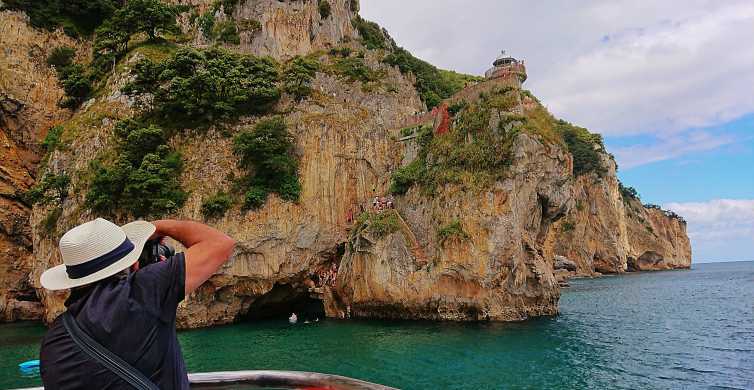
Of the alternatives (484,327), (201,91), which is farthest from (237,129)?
(484,327)

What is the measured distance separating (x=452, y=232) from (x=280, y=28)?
24422 millimetres

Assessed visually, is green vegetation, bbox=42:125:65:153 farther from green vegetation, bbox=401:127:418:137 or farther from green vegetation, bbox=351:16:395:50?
green vegetation, bbox=351:16:395:50

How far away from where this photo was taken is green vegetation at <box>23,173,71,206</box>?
1048 inches

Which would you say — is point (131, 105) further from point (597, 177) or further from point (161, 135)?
point (597, 177)

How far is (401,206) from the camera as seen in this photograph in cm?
2797

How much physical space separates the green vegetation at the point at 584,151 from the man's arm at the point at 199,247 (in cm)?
6736

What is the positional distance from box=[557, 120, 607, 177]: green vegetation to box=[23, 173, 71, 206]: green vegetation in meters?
58.5

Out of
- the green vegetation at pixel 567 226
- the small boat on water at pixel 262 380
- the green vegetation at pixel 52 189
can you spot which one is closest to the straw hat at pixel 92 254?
the small boat on water at pixel 262 380

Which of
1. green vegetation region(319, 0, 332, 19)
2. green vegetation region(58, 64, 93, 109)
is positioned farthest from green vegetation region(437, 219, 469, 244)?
green vegetation region(58, 64, 93, 109)

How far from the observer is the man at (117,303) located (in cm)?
200

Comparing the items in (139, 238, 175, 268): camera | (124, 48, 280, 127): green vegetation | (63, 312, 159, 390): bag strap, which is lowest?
(63, 312, 159, 390): bag strap

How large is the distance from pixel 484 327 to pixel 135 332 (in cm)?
2168

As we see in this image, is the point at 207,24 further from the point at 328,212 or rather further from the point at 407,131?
the point at 328,212

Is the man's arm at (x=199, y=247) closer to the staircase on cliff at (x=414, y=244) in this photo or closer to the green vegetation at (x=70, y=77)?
the staircase on cliff at (x=414, y=244)
